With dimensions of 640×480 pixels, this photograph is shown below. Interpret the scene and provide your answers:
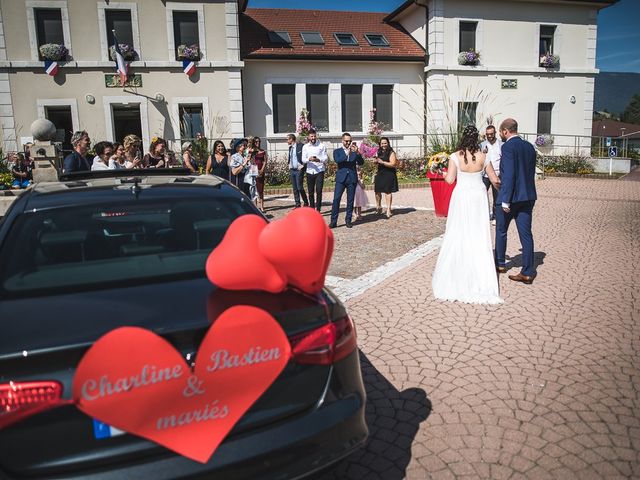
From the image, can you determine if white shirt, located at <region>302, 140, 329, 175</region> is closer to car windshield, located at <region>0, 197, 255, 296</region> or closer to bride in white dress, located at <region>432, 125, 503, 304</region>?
bride in white dress, located at <region>432, 125, 503, 304</region>

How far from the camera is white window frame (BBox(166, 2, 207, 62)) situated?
64.8 feet

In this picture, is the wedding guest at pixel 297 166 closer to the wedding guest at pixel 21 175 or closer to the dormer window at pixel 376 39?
the wedding guest at pixel 21 175

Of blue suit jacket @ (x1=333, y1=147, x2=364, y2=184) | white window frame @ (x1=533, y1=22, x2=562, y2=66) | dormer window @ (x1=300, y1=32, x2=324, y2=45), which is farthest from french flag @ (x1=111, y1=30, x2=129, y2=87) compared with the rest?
white window frame @ (x1=533, y1=22, x2=562, y2=66)

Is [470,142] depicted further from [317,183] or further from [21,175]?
[21,175]

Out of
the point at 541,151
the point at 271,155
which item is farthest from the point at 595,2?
the point at 271,155

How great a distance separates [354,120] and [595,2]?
13.5 meters

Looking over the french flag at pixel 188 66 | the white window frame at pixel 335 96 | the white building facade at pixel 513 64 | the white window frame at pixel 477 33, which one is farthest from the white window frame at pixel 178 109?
the white window frame at pixel 477 33

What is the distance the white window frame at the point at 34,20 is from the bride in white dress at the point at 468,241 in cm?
1880

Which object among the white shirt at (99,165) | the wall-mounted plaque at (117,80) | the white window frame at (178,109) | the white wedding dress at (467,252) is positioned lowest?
the white wedding dress at (467,252)

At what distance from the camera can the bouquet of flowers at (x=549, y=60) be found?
24125 millimetres

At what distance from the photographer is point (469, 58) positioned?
76.2 ft

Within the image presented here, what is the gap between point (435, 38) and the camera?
23.1 m

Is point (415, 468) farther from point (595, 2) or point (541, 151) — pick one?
point (595, 2)

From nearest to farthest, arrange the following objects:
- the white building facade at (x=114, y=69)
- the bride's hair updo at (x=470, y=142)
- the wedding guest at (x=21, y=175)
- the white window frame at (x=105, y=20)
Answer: the bride's hair updo at (x=470, y=142) → the wedding guest at (x=21, y=175) → the white building facade at (x=114, y=69) → the white window frame at (x=105, y=20)
